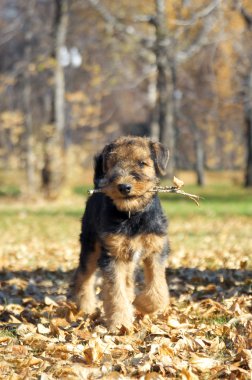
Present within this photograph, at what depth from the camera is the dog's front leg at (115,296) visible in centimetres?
430

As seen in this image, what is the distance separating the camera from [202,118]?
1432 inches

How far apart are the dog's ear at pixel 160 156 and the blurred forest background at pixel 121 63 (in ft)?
14.7

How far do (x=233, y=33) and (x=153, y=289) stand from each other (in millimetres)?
21088

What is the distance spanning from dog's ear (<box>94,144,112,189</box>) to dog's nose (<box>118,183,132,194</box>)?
0.59 metres

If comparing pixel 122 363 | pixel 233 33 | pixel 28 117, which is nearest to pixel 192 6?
pixel 233 33

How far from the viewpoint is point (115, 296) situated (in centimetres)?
429

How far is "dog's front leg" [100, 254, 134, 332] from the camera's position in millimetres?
4297

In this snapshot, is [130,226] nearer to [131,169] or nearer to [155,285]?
[131,169]

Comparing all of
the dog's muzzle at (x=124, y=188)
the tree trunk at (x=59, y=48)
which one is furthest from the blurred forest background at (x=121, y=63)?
the dog's muzzle at (x=124, y=188)

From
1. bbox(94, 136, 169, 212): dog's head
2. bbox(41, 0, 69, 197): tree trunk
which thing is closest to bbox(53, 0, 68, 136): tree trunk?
bbox(41, 0, 69, 197): tree trunk

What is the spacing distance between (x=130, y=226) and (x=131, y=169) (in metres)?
0.47

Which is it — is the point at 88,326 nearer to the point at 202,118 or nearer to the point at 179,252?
the point at 179,252

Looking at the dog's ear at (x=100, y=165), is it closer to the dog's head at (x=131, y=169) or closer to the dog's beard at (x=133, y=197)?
the dog's head at (x=131, y=169)

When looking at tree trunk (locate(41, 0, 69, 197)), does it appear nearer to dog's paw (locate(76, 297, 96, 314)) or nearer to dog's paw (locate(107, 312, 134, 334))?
dog's paw (locate(76, 297, 96, 314))
